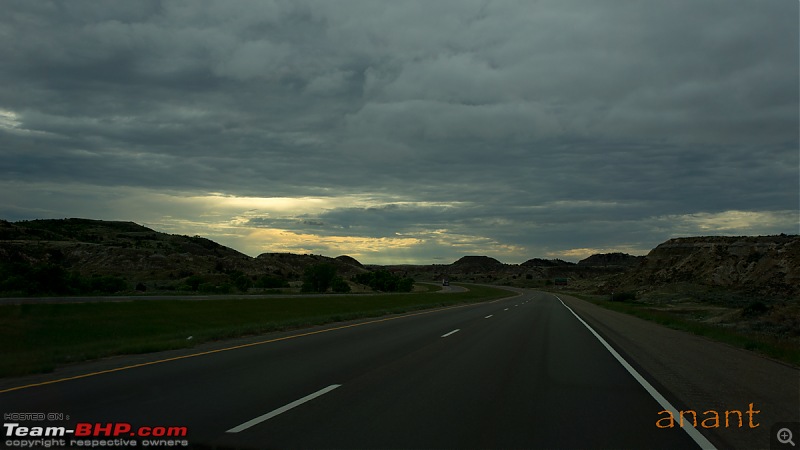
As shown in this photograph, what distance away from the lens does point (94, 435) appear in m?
6.48

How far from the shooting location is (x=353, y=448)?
19.7 feet

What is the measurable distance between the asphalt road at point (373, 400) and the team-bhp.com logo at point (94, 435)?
13cm

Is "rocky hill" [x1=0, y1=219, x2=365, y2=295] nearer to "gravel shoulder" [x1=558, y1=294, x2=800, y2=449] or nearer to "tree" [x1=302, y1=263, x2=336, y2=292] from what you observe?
"tree" [x1=302, y1=263, x2=336, y2=292]

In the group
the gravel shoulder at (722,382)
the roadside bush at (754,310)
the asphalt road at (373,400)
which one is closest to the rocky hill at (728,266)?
the roadside bush at (754,310)

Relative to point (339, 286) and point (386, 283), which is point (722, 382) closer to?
point (339, 286)

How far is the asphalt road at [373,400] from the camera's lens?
21.5ft

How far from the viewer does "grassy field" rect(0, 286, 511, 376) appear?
13867 millimetres

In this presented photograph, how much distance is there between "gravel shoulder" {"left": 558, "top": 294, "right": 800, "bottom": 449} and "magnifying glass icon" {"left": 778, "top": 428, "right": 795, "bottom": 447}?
13cm

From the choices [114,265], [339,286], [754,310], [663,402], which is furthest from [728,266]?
[114,265]

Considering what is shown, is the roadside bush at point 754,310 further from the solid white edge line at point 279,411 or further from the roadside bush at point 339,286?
the roadside bush at point 339,286

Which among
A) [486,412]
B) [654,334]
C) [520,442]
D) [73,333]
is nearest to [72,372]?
[486,412]

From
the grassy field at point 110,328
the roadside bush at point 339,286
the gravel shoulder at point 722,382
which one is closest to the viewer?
the gravel shoulder at point 722,382

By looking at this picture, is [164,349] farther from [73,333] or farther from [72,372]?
[73,333]

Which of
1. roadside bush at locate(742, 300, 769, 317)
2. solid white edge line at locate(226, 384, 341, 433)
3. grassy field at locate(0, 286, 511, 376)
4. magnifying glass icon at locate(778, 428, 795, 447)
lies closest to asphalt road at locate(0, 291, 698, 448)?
solid white edge line at locate(226, 384, 341, 433)
